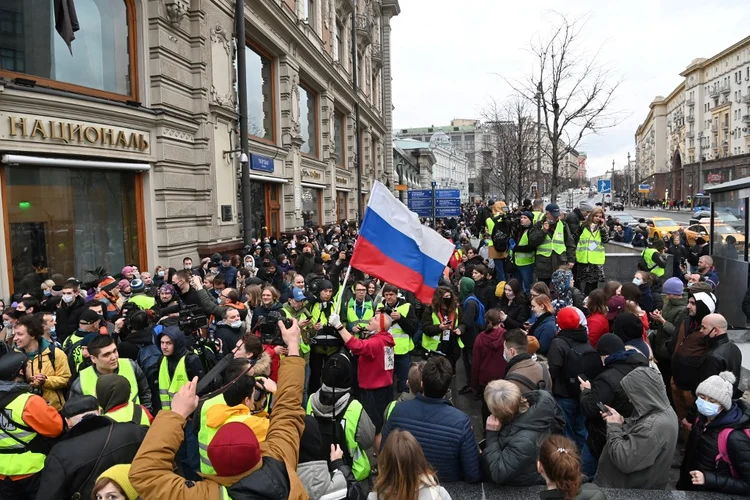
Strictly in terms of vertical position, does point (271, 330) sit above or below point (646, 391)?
above

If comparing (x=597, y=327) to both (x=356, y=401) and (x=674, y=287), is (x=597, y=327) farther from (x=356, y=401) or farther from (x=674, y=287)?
(x=356, y=401)

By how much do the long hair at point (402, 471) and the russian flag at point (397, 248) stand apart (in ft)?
7.61

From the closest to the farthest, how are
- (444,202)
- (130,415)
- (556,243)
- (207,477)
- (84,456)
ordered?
(207,477) → (84,456) → (130,415) → (556,243) → (444,202)

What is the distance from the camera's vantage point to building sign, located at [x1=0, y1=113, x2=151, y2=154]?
8653 mm

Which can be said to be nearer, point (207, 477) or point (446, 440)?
point (207, 477)

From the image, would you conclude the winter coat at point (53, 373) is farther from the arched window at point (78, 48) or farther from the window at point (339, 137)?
the window at point (339, 137)

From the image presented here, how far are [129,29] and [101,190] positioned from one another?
391 cm

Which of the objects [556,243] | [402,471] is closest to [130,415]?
[402,471]

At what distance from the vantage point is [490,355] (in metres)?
5.99

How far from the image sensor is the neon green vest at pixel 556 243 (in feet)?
31.8

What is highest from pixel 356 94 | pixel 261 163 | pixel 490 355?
pixel 356 94

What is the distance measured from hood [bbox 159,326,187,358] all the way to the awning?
19.6 ft

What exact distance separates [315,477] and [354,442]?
0.53 metres

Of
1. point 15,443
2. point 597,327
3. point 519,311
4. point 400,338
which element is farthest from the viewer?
point 519,311
